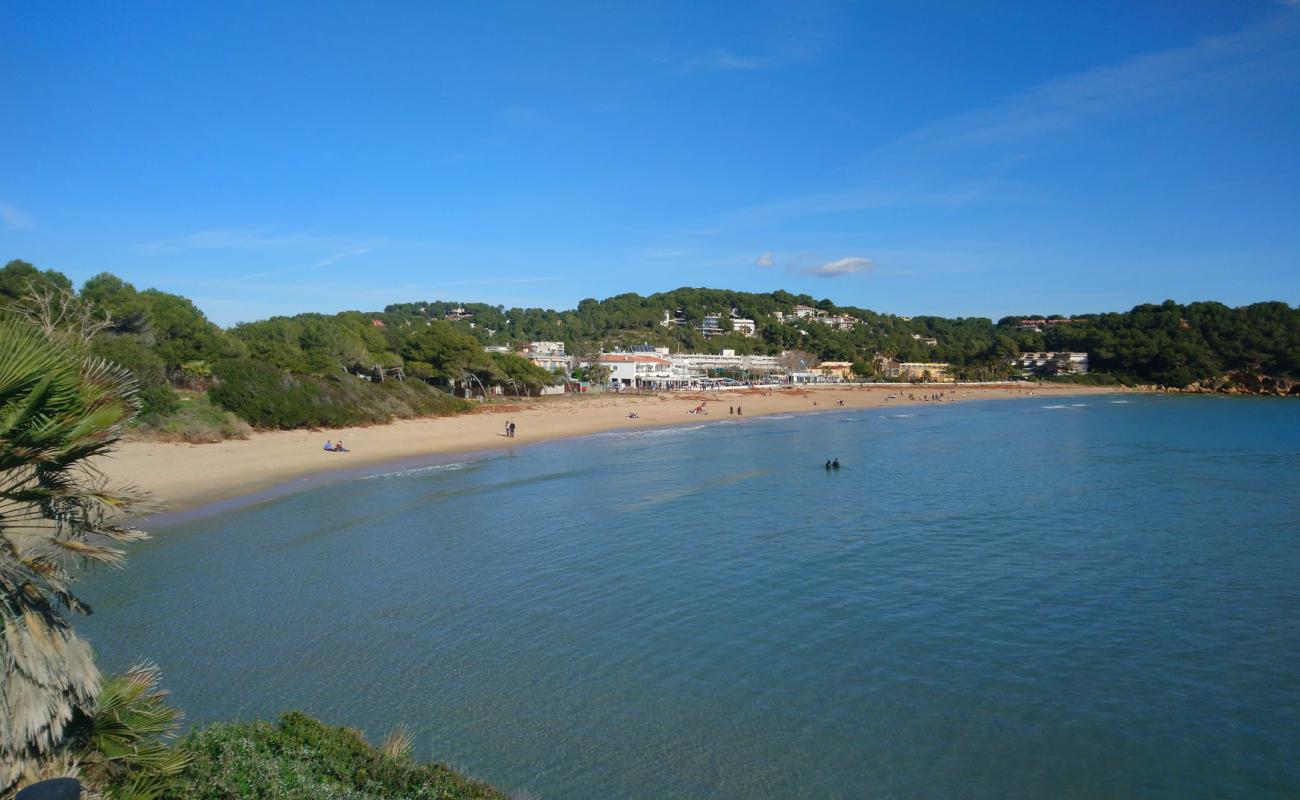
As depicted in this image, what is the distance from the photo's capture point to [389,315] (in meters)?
160

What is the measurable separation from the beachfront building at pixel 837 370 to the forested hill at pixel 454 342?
256cm

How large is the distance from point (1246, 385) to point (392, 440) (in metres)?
109

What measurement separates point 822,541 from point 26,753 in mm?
16878

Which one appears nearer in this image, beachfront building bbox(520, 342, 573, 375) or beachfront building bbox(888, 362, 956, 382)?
beachfront building bbox(520, 342, 573, 375)

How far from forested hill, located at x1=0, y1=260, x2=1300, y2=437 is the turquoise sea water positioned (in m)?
5.73

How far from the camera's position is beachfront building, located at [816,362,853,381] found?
124 meters

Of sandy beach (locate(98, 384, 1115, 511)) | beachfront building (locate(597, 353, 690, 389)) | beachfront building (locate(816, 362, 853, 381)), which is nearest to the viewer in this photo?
sandy beach (locate(98, 384, 1115, 511))

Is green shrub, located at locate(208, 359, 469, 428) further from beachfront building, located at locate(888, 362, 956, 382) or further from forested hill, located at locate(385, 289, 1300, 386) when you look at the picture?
beachfront building, located at locate(888, 362, 956, 382)

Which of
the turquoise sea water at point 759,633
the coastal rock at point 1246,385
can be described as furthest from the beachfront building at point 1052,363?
the turquoise sea water at point 759,633

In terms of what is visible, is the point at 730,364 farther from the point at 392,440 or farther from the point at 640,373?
the point at 392,440

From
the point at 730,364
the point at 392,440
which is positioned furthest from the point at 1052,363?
the point at 392,440

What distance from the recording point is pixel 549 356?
328ft

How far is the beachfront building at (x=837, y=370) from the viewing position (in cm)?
12362

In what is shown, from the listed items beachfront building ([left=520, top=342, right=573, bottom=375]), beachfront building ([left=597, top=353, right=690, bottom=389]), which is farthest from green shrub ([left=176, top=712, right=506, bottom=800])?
beachfront building ([left=597, top=353, right=690, bottom=389])
